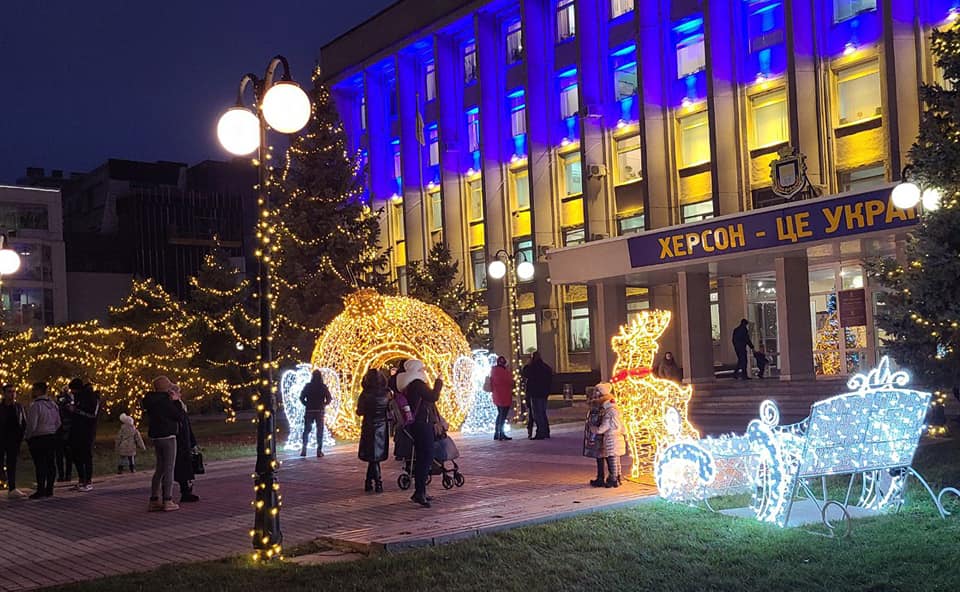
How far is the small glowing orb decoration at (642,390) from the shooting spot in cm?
1291

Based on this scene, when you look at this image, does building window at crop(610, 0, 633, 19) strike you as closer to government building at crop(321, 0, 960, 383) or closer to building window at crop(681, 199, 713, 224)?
government building at crop(321, 0, 960, 383)

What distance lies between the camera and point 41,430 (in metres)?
14.8

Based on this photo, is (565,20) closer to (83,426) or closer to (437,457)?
(83,426)

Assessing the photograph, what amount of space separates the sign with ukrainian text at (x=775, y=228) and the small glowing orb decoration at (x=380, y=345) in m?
8.12

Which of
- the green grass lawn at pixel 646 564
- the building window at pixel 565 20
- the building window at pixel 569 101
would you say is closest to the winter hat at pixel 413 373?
the green grass lawn at pixel 646 564

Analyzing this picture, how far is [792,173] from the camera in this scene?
87.3 feet

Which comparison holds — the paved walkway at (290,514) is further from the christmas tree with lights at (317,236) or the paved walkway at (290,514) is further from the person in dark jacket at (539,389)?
the christmas tree with lights at (317,236)

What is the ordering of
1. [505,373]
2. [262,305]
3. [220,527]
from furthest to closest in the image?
1. [505,373]
2. [220,527]
3. [262,305]

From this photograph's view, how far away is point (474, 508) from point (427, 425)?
117 cm

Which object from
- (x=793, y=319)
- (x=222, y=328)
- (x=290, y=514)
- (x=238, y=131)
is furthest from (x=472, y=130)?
(x=238, y=131)

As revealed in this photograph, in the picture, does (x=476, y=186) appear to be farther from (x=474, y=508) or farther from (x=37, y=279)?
(x=37, y=279)

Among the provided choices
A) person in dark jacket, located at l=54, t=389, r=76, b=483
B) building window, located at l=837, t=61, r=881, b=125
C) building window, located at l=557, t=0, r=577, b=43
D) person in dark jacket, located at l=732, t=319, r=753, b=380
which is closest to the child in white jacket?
person in dark jacket, located at l=54, t=389, r=76, b=483

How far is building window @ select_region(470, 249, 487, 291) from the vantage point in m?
41.8

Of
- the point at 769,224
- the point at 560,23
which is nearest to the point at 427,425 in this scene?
the point at 769,224
